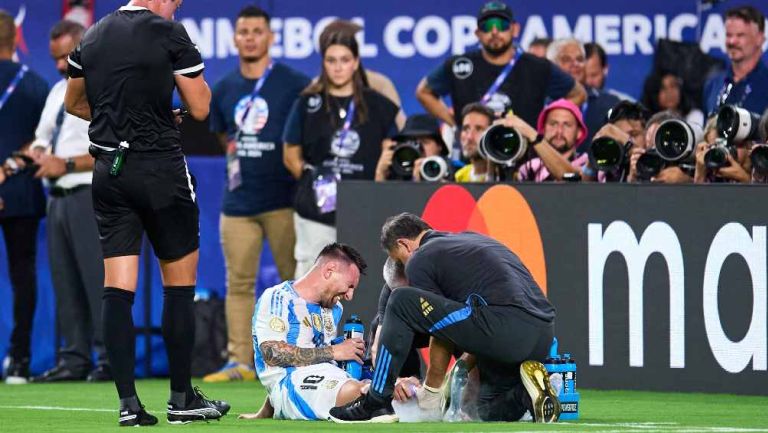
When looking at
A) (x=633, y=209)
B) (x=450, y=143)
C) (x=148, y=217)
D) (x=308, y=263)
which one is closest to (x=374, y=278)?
(x=308, y=263)

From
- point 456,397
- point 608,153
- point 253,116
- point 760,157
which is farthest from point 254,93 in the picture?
point 456,397

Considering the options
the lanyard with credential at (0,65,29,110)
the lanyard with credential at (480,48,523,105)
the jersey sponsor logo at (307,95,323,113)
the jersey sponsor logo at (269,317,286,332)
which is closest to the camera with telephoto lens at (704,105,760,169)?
the lanyard with credential at (480,48,523,105)

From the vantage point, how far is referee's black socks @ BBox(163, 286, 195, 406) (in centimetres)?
773

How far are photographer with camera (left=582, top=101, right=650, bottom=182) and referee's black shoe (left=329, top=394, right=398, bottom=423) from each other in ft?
11.3

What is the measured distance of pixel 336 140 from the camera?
39.4 ft

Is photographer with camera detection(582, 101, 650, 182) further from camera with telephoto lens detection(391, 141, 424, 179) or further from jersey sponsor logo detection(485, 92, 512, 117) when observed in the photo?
camera with telephoto lens detection(391, 141, 424, 179)

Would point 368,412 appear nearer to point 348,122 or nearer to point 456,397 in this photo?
point 456,397

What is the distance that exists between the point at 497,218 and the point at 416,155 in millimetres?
1000

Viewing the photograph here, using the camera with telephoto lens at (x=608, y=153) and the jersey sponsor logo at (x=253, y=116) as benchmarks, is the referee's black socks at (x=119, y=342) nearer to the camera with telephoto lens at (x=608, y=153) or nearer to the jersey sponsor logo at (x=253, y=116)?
the camera with telephoto lens at (x=608, y=153)

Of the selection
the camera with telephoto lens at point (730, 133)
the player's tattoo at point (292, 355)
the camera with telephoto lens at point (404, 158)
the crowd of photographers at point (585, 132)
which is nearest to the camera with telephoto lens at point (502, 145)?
the crowd of photographers at point (585, 132)

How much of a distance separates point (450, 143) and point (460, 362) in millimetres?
5316

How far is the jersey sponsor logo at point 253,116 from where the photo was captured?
12.4 meters

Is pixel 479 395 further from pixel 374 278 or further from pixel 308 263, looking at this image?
pixel 308 263

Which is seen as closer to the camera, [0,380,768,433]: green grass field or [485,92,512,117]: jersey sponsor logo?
[0,380,768,433]: green grass field
